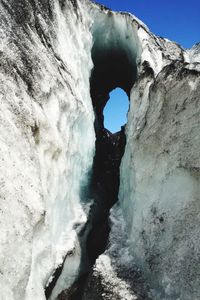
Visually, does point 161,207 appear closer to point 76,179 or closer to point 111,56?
point 76,179

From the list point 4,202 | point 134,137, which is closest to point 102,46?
point 134,137

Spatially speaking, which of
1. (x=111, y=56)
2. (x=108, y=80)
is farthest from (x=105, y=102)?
(x=111, y=56)

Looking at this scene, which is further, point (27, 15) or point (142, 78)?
point (142, 78)

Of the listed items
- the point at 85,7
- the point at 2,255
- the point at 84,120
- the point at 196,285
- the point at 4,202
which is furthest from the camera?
the point at 85,7

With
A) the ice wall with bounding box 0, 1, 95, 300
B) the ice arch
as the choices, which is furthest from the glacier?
the ice arch

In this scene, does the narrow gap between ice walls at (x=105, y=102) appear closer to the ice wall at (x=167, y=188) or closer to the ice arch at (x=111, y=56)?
the ice arch at (x=111, y=56)

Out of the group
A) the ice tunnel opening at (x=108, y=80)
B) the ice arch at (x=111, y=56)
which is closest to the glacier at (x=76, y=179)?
the ice tunnel opening at (x=108, y=80)

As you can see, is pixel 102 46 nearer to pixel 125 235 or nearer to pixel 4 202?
pixel 125 235

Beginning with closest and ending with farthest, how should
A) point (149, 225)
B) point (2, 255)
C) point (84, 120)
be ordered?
1. point (2, 255)
2. point (149, 225)
3. point (84, 120)
